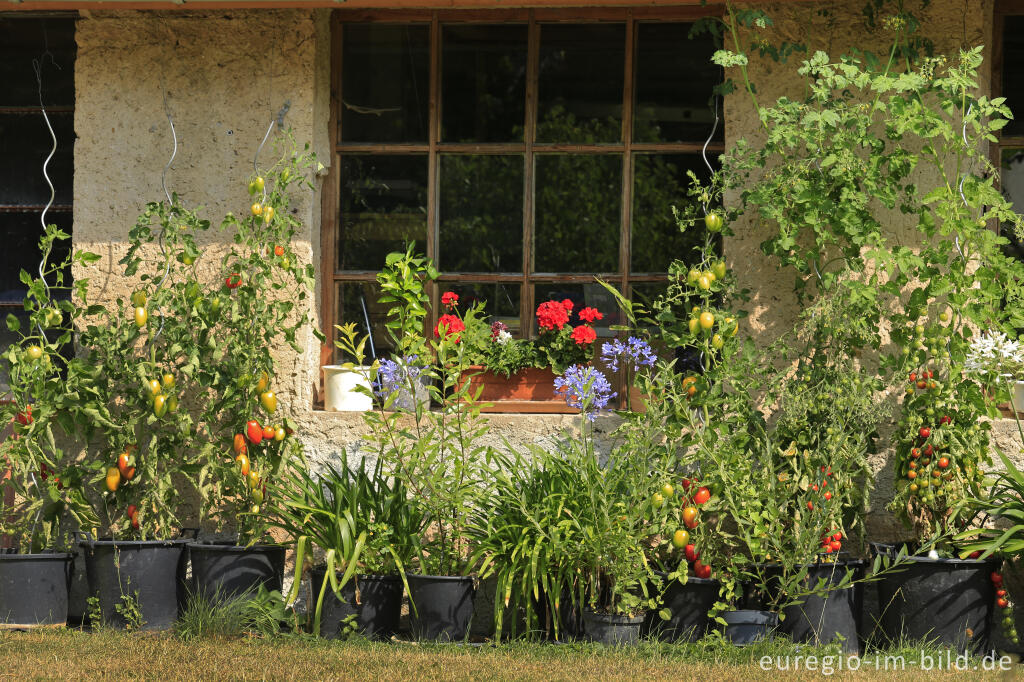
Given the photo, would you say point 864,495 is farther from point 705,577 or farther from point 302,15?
point 302,15

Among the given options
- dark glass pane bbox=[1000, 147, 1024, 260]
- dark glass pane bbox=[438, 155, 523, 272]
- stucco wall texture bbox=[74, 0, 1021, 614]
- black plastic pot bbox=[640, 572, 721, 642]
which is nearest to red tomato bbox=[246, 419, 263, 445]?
stucco wall texture bbox=[74, 0, 1021, 614]

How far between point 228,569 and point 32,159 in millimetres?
2240

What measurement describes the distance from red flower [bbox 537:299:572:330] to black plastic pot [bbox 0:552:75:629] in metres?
2.10

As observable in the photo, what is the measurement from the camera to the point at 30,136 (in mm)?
4715

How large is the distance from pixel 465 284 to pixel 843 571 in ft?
Answer: 6.44

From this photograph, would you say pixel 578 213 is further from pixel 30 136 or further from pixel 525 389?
pixel 30 136

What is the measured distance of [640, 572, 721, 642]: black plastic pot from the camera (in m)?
3.65

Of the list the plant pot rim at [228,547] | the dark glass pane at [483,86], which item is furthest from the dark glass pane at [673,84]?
the plant pot rim at [228,547]

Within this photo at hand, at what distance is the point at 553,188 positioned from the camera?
4469mm

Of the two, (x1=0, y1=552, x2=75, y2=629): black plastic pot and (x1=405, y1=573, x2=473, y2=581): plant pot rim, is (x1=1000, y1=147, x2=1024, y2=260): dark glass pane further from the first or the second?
(x1=0, y1=552, x2=75, y2=629): black plastic pot

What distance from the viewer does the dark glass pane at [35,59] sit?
4672mm

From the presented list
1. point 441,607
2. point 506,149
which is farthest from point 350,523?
point 506,149

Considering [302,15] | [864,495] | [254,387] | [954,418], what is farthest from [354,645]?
→ [302,15]

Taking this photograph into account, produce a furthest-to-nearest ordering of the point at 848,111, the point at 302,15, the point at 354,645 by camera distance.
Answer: the point at 302,15
the point at 848,111
the point at 354,645
